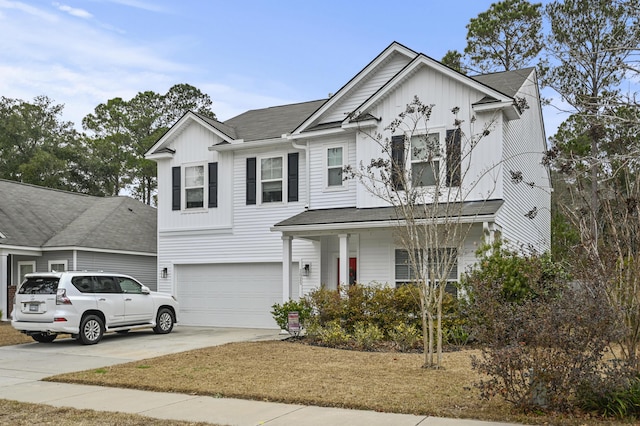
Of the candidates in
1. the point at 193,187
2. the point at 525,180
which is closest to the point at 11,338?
the point at 193,187

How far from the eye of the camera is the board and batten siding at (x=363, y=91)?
18656mm

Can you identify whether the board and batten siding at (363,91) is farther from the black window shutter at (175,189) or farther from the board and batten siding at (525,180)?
the black window shutter at (175,189)

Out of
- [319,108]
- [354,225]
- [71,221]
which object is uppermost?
[319,108]

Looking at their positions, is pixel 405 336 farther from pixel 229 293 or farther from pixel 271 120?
pixel 271 120

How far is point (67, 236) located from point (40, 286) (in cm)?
954

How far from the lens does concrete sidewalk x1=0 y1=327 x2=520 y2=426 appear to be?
7.30 m

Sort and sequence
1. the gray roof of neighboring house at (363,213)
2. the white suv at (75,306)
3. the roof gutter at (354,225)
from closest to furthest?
1. the white suv at (75,306)
2. the roof gutter at (354,225)
3. the gray roof of neighboring house at (363,213)

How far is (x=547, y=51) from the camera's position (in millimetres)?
7898

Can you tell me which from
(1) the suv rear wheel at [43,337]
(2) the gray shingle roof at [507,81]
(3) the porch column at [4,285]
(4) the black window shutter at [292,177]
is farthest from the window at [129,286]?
(2) the gray shingle roof at [507,81]

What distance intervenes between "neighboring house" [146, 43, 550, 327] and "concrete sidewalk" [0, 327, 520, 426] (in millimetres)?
5643

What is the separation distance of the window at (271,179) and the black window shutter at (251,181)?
26 cm

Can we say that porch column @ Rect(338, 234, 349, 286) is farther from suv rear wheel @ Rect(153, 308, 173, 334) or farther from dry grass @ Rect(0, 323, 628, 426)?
suv rear wheel @ Rect(153, 308, 173, 334)

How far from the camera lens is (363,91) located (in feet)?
62.1

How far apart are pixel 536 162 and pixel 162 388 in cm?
1677
